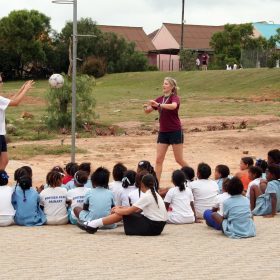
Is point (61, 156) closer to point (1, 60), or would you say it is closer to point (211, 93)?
point (211, 93)

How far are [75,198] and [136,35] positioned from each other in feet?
237

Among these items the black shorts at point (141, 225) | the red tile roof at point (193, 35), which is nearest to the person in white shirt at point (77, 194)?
the black shorts at point (141, 225)

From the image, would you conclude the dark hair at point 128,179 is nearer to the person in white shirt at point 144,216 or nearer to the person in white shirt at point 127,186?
the person in white shirt at point 127,186

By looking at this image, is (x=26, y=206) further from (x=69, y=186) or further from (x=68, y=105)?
(x=68, y=105)

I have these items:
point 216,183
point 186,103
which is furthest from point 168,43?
point 216,183

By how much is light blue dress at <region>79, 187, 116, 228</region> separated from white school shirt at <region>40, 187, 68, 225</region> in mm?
408

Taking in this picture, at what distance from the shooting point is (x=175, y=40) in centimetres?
7725

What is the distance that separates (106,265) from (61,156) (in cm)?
955

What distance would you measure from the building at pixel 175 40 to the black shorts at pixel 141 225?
65023 millimetres

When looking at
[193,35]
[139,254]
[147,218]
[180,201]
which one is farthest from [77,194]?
[193,35]

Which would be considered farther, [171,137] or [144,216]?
[171,137]

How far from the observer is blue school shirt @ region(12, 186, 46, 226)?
8766 millimetres

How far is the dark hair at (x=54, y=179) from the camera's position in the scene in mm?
8883

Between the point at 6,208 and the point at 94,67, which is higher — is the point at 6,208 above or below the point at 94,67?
below
